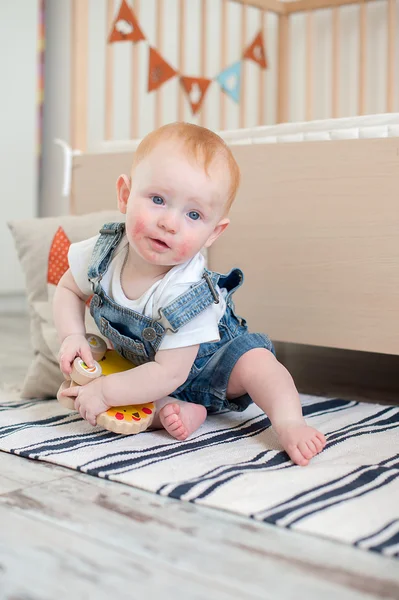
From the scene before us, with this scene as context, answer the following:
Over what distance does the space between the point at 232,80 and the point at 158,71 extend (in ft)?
1.33

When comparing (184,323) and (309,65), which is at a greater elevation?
(309,65)

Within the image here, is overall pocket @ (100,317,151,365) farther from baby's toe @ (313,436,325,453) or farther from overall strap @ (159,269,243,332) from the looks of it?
baby's toe @ (313,436,325,453)

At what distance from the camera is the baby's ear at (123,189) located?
995mm

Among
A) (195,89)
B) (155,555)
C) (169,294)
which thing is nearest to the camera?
(155,555)

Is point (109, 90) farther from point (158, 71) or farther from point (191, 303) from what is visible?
point (191, 303)

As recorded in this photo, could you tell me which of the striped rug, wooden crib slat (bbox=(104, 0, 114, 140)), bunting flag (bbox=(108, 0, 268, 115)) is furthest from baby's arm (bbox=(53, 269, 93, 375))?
bunting flag (bbox=(108, 0, 268, 115))

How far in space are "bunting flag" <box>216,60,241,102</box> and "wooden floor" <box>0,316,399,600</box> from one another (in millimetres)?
1957

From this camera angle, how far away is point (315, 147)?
126 centimetres

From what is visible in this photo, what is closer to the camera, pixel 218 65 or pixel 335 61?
pixel 335 61

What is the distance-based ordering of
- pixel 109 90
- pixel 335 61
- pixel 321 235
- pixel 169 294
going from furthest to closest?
pixel 335 61 → pixel 109 90 → pixel 321 235 → pixel 169 294

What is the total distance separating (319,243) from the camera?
A: 125cm

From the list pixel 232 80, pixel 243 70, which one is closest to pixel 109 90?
pixel 232 80

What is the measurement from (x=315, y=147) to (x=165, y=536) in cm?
80

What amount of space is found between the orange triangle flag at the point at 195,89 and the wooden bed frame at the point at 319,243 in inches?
41.4
